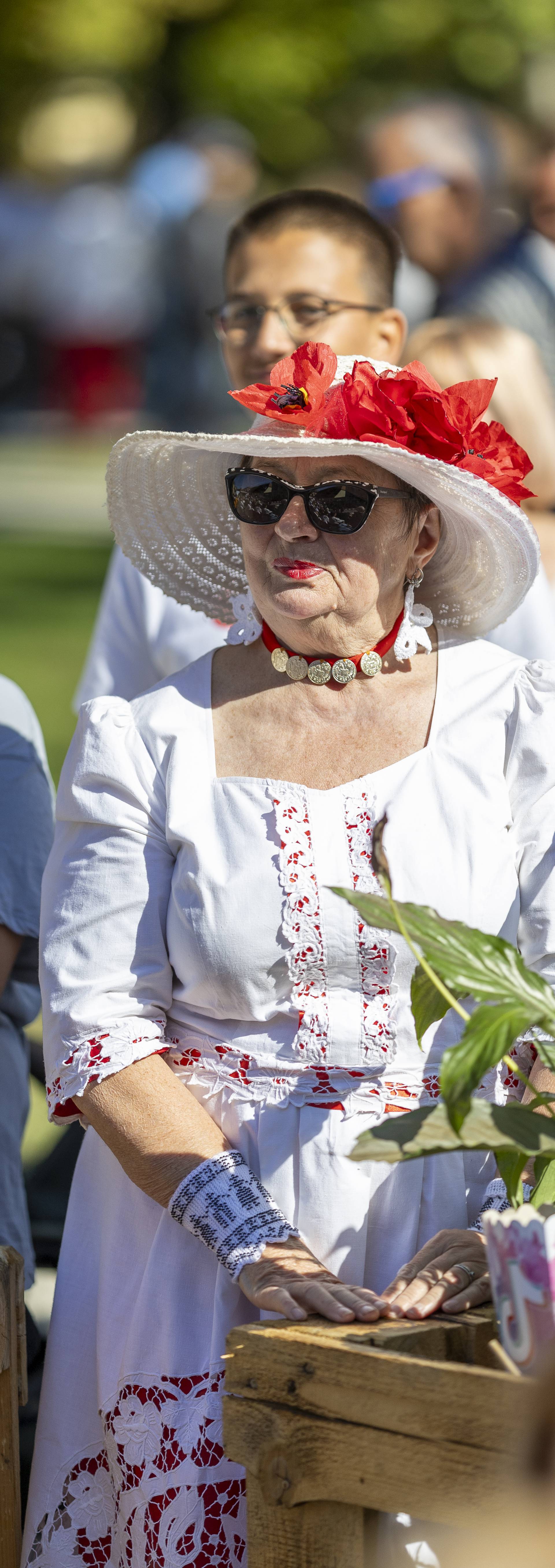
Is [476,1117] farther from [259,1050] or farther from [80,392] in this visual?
[80,392]

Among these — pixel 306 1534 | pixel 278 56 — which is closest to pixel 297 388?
pixel 306 1534

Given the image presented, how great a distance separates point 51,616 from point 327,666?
8.77 meters

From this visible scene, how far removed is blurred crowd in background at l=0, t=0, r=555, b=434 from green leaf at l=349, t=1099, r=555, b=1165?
12773 mm

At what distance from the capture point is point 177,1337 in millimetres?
1909

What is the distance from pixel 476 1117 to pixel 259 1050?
1.98ft

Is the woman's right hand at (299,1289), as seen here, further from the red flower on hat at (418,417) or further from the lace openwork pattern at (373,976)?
the red flower on hat at (418,417)

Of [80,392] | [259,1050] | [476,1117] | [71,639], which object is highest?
[80,392]

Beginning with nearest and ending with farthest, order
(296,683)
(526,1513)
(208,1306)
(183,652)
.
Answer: (526,1513)
(208,1306)
(296,683)
(183,652)

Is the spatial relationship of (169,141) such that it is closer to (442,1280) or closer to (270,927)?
(270,927)

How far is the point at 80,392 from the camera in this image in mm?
17266

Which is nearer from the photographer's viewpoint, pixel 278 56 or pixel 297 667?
pixel 297 667

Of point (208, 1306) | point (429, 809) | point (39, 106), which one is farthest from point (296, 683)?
point (39, 106)

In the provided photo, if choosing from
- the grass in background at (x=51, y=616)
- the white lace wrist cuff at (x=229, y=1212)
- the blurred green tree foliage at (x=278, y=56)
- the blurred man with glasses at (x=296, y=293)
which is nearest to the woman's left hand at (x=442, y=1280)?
the white lace wrist cuff at (x=229, y=1212)

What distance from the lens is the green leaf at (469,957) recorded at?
138 centimetres
